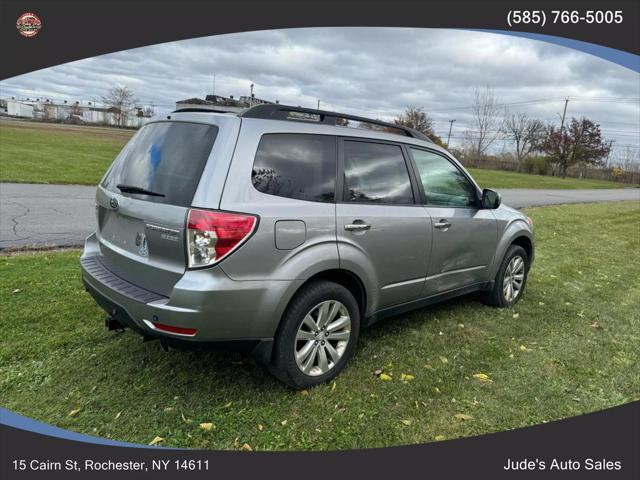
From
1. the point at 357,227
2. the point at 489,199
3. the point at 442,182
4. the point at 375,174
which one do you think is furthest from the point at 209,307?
the point at 489,199

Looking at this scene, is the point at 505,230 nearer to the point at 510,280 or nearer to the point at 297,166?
the point at 510,280

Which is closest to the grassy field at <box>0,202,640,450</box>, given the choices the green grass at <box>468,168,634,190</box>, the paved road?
the paved road

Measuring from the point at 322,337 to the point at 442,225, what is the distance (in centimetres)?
157

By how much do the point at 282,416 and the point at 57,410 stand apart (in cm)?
144

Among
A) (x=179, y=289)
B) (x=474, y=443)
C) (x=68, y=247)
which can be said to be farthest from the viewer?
(x=68, y=247)

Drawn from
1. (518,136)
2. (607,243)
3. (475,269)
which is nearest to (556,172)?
(518,136)

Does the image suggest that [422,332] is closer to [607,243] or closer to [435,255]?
[435,255]

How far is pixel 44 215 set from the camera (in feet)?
27.6

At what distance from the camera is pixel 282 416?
3.02m

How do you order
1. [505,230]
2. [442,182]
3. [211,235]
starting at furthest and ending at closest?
[505,230] → [442,182] → [211,235]

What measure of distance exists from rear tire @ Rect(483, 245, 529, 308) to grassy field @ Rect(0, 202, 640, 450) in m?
0.15

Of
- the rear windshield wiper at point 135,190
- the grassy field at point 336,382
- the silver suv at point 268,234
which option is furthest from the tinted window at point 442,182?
the rear windshield wiper at point 135,190

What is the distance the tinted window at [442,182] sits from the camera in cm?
412

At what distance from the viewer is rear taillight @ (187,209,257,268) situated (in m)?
2.69
